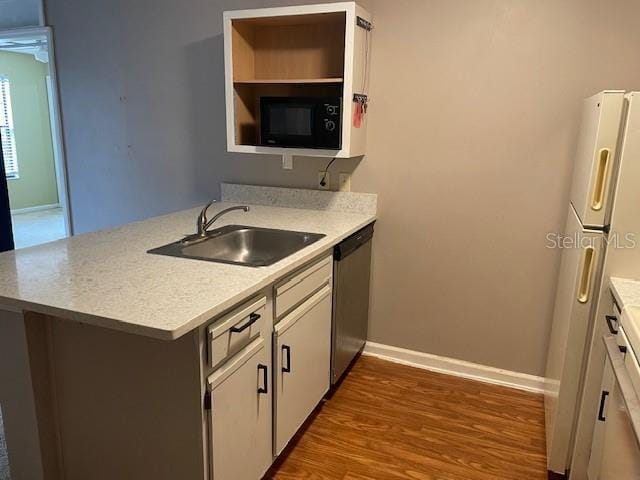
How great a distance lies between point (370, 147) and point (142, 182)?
163 cm

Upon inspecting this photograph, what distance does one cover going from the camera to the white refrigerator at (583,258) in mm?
1635

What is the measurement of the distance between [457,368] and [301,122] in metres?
1.68

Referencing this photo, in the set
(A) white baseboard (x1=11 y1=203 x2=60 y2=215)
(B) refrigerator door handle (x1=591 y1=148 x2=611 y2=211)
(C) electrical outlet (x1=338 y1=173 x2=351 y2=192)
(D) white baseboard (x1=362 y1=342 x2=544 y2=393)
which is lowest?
(D) white baseboard (x1=362 y1=342 x2=544 y2=393)

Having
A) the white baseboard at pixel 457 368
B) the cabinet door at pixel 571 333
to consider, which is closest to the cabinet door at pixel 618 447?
the cabinet door at pixel 571 333

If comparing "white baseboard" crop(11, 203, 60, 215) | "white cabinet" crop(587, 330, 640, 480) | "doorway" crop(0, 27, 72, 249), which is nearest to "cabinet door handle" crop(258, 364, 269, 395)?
"white cabinet" crop(587, 330, 640, 480)

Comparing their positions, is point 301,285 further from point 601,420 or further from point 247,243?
point 601,420

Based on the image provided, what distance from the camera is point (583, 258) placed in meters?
1.74

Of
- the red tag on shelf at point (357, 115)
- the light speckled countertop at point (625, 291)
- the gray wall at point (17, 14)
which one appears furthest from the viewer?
the gray wall at point (17, 14)

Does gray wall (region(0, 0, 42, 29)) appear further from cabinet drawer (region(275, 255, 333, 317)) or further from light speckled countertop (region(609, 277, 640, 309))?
light speckled countertop (region(609, 277, 640, 309))

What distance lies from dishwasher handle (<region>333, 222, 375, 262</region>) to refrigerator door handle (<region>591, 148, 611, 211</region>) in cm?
108

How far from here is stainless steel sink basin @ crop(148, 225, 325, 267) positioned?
7.11 feet

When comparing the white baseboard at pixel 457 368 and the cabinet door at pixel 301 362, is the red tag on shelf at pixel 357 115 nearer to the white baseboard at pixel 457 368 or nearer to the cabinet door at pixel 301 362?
the cabinet door at pixel 301 362

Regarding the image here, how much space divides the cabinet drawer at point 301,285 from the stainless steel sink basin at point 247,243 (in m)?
0.13

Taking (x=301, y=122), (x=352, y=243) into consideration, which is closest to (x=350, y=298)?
(x=352, y=243)
